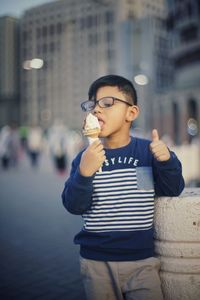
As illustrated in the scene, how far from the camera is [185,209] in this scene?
242cm

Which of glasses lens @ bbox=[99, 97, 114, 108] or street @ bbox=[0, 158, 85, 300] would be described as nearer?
glasses lens @ bbox=[99, 97, 114, 108]

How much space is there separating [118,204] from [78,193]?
211 millimetres

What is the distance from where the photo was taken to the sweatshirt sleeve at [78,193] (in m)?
2.18

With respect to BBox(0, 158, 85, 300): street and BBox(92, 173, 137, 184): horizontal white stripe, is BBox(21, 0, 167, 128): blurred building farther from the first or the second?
BBox(0, 158, 85, 300): street

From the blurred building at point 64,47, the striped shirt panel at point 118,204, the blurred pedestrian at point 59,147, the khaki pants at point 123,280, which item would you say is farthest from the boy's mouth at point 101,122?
the blurred pedestrian at point 59,147

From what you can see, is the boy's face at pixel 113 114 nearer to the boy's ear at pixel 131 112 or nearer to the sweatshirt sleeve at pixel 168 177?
the boy's ear at pixel 131 112

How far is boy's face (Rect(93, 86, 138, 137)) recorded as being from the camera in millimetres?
2330

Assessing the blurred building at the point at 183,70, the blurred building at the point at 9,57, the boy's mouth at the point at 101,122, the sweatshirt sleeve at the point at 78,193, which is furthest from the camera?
the blurred building at the point at 183,70

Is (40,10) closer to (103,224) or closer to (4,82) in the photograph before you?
(4,82)

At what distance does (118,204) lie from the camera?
2246mm

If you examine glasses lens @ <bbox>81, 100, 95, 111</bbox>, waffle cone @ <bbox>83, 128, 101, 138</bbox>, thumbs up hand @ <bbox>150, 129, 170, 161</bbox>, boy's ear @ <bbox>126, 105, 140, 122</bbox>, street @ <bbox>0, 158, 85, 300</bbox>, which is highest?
glasses lens @ <bbox>81, 100, 95, 111</bbox>

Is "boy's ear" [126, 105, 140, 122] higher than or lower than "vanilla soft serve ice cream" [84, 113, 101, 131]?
higher

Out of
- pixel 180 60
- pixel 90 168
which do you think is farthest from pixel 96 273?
pixel 180 60

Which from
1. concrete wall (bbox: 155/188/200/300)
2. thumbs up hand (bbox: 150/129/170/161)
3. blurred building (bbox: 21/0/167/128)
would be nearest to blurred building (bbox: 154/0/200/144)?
blurred building (bbox: 21/0/167/128)
